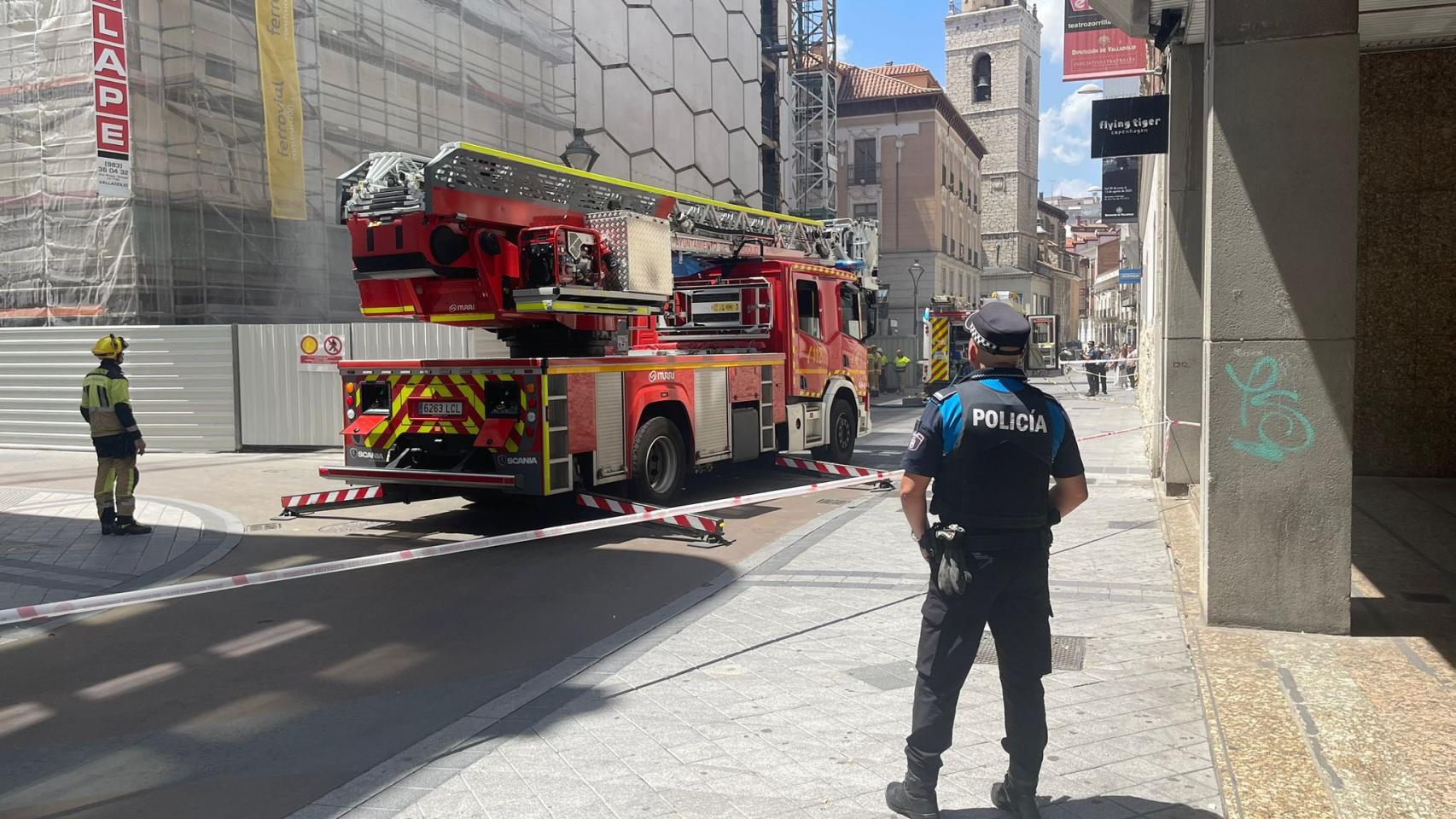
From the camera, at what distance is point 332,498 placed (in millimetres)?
10344

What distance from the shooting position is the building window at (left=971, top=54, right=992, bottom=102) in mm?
80375

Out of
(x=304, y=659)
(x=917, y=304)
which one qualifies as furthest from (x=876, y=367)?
(x=304, y=659)

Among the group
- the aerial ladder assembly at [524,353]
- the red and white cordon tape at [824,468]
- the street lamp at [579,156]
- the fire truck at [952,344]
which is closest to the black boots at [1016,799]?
the aerial ladder assembly at [524,353]

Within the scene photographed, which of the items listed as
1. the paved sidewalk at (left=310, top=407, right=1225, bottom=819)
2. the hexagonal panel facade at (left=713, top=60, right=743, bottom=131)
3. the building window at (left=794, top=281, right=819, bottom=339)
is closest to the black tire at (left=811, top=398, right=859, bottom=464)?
the building window at (left=794, top=281, right=819, bottom=339)

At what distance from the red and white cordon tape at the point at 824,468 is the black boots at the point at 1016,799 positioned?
913 centimetres

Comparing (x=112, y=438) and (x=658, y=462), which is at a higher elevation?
(x=112, y=438)

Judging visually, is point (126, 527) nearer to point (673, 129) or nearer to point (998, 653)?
point (998, 653)

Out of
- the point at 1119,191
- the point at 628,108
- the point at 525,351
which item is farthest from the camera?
the point at 628,108

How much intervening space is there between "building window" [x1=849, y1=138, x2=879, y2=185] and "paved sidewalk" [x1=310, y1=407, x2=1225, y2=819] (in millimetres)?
55548

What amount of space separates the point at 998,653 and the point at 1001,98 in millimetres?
82240

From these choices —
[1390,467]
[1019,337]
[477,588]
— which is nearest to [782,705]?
[1019,337]

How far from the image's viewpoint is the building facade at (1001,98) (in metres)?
78.4

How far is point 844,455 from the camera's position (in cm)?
1517

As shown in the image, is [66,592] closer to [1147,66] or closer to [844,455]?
[844,455]
